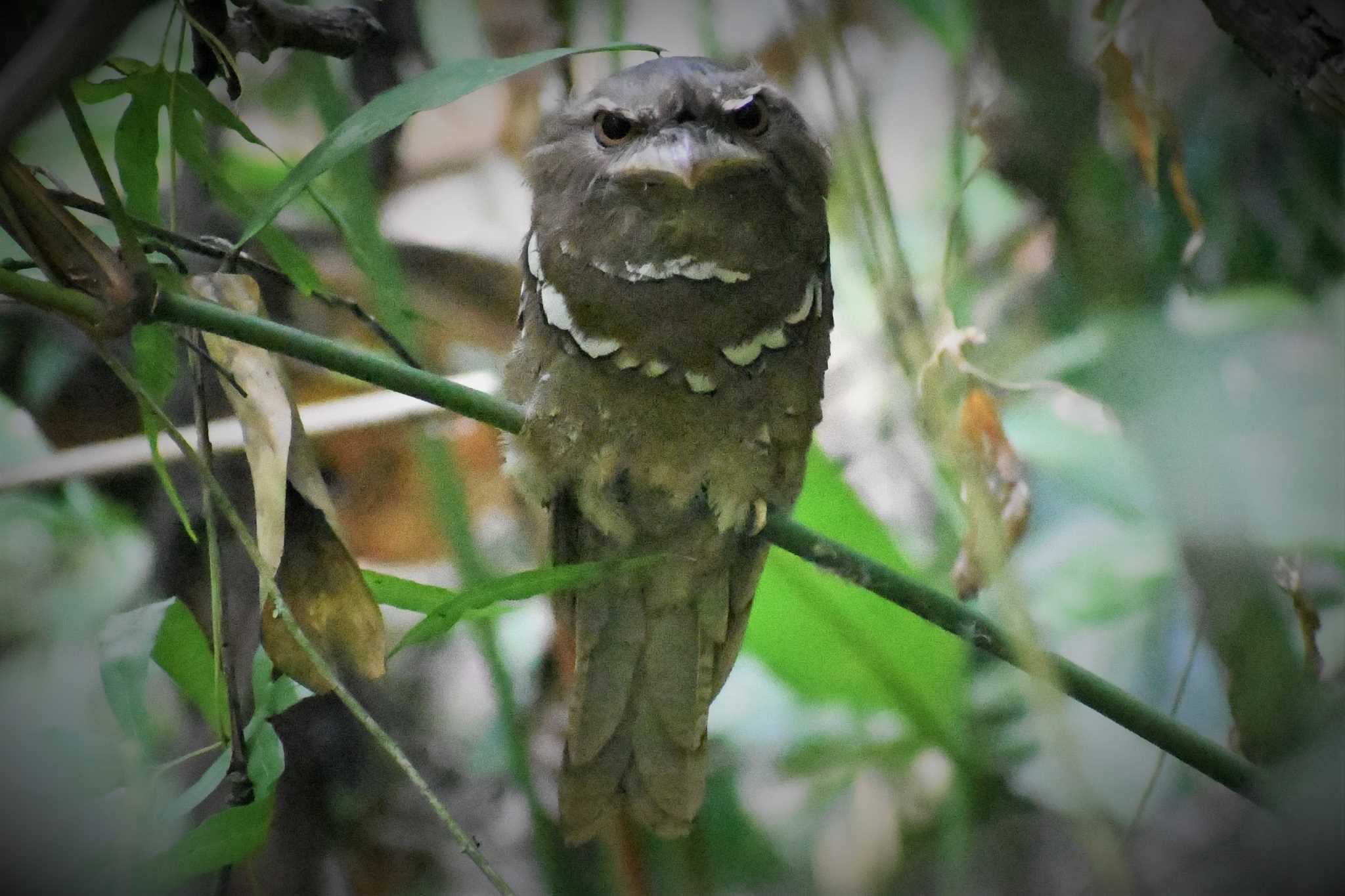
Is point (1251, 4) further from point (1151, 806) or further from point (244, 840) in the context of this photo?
point (244, 840)

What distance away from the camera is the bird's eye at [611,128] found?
0.84m

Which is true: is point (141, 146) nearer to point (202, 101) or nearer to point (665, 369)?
point (202, 101)

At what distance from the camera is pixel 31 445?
928 millimetres

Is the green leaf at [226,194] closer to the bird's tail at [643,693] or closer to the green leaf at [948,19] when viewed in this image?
the bird's tail at [643,693]

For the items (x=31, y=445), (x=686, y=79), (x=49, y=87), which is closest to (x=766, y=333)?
(x=686, y=79)

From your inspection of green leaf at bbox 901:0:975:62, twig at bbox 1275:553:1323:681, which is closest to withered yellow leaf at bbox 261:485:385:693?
green leaf at bbox 901:0:975:62

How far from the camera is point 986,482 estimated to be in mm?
1045

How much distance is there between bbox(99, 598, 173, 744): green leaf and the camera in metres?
0.83

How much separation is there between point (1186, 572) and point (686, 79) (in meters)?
0.70

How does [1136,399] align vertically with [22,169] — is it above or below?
below

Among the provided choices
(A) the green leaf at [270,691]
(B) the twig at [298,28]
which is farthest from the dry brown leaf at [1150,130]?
(A) the green leaf at [270,691]

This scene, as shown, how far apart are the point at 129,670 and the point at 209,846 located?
0.15m

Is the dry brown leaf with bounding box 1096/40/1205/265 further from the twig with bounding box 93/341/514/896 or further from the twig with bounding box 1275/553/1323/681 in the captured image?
the twig with bounding box 93/341/514/896

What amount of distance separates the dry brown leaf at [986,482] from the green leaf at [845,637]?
6 centimetres
